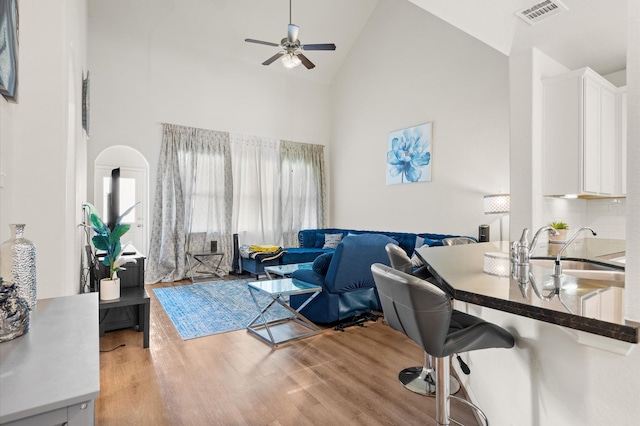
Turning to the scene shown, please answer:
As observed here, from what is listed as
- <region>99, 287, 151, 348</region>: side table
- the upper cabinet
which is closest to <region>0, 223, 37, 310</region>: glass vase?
<region>99, 287, 151, 348</region>: side table

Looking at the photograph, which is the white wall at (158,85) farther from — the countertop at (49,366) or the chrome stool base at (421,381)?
the countertop at (49,366)

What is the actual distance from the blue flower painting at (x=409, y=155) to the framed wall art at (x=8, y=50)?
17.0ft

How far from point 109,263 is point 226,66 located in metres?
4.89

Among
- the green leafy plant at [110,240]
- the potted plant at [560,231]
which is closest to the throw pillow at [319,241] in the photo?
the green leafy plant at [110,240]

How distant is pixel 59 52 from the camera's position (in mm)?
1752

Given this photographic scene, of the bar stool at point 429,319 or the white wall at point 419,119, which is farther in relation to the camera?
the white wall at point 419,119

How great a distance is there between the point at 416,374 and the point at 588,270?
1.32 metres

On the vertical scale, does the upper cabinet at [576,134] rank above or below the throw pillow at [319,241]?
above

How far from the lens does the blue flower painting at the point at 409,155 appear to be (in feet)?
Answer: 18.5

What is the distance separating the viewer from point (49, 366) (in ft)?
2.57

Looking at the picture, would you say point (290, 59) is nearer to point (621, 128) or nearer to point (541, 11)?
point (541, 11)

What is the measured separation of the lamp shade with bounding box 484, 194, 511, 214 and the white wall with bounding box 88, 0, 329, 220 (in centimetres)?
454

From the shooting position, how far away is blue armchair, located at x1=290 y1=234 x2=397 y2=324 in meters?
3.27

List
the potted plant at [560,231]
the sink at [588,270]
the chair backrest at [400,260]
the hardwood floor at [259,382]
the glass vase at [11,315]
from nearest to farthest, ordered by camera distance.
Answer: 1. the glass vase at [11,315]
2. the sink at [588,270]
3. the hardwood floor at [259,382]
4. the chair backrest at [400,260]
5. the potted plant at [560,231]
